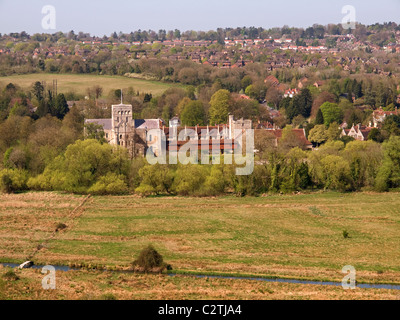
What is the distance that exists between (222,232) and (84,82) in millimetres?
60152

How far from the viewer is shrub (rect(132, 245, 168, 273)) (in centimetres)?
2630

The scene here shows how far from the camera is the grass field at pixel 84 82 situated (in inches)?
3241

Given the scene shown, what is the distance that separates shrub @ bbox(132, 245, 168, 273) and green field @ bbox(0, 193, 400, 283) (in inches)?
22.1

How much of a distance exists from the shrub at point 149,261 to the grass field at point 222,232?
2.17 ft

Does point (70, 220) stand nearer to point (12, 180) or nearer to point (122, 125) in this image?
point (12, 180)

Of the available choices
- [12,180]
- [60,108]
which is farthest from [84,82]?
[12,180]

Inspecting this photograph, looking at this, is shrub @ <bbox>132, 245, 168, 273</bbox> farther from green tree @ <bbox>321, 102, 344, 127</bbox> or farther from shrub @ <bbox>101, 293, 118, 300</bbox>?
green tree @ <bbox>321, 102, 344, 127</bbox>

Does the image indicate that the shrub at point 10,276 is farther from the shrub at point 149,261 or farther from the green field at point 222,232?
the shrub at point 149,261

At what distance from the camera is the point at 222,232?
32.2m

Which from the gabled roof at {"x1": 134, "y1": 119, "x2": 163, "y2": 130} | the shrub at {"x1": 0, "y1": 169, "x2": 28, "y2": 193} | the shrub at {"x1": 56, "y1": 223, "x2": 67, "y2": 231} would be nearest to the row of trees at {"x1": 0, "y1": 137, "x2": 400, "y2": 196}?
the shrub at {"x1": 0, "y1": 169, "x2": 28, "y2": 193}

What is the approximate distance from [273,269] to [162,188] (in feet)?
52.0
